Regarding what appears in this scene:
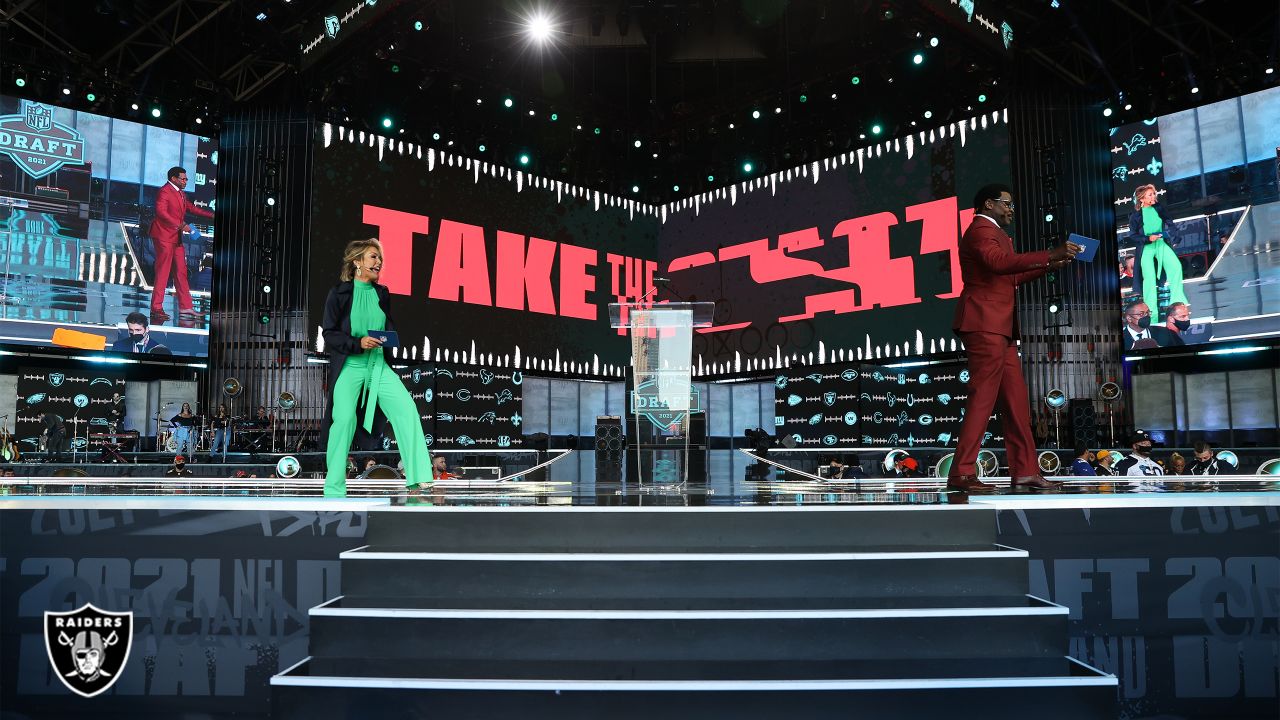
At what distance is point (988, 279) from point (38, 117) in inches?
599

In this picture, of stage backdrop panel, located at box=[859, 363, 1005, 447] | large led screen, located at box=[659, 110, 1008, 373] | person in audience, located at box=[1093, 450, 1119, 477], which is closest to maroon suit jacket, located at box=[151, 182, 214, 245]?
large led screen, located at box=[659, 110, 1008, 373]

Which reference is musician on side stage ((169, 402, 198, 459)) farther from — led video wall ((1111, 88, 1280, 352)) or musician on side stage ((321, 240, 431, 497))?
led video wall ((1111, 88, 1280, 352))

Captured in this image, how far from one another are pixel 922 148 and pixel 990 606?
45.1 ft

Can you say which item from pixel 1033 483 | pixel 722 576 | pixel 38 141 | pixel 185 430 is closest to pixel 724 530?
pixel 722 576

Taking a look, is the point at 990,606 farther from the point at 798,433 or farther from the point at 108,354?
the point at 108,354

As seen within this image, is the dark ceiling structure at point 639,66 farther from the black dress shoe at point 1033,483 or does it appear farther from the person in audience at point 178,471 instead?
the black dress shoe at point 1033,483

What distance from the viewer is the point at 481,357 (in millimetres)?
16312

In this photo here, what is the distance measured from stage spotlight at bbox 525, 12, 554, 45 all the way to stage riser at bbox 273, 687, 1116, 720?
13152 mm

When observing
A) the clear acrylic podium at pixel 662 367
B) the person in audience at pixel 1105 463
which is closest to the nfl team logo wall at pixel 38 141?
the clear acrylic podium at pixel 662 367

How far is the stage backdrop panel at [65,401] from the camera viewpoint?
1447cm

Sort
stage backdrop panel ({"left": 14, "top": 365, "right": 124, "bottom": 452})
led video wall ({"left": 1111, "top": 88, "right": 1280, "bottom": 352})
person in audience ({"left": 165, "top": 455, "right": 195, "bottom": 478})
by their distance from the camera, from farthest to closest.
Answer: stage backdrop panel ({"left": 14, "top": 365, "right": 124, "bottom": 452})
led video wall ({"left": 1111, "top": 88, "right": 1280, "bottom": 352})
person in audience ({"left": 165, "top": 455, "right": 195, "bottom": 478})

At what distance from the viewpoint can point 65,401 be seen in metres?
14.7

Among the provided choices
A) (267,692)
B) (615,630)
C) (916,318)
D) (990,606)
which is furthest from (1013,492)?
(916,318)

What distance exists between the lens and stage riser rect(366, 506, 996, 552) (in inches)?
117
